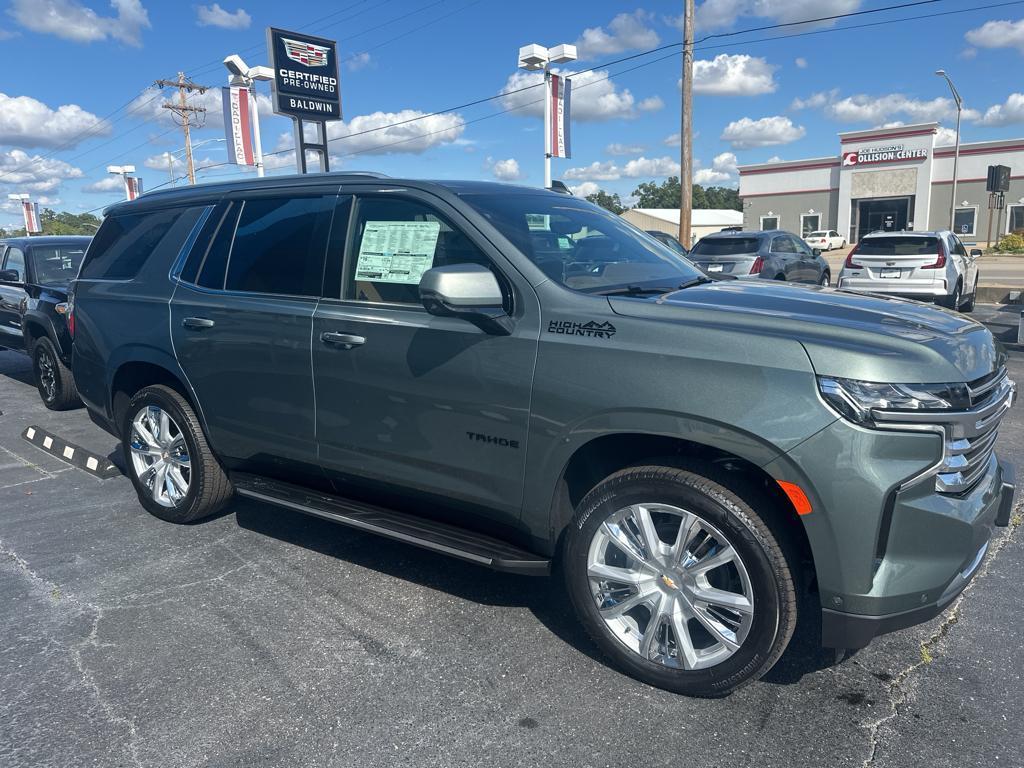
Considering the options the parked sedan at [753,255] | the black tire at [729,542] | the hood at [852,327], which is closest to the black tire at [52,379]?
the black tire at [729,542]

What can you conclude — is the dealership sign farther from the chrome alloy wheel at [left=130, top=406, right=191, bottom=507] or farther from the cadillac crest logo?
the chrome alloy wheel at [left=130, top=406, right=191, bottom=507]

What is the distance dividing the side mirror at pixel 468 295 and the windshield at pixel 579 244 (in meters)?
0.27

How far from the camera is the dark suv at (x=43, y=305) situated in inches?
319

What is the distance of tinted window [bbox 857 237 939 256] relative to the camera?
14273 mm

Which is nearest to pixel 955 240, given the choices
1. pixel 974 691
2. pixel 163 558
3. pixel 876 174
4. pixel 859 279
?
pixel 859 279

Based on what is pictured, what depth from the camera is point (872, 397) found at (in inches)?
98.1

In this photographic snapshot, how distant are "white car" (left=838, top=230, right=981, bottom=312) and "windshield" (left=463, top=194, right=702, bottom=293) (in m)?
11.3

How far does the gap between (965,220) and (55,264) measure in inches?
2212

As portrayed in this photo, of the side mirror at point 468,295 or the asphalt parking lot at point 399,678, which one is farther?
the side mirror at point 468,295

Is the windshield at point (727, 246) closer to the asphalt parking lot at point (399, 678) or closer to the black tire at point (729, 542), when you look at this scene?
the asphalt parking lot at point (399, 678)

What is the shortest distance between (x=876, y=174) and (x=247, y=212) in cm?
5682

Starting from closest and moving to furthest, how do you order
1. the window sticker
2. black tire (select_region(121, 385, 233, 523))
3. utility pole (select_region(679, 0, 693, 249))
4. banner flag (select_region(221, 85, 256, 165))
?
the window sticker, black tire (select_region(121, 385, 233, 523)), utility pole (select_region(679, 0, 693, 249)), banner flag (select_region(221, 85, 256, 165))

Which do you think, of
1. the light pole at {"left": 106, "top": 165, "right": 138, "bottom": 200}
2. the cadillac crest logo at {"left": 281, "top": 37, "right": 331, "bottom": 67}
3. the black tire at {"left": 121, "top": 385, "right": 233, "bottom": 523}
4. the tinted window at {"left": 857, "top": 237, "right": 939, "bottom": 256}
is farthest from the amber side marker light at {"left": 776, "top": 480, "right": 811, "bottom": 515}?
the light pole at {"left": 106, "top": 165, "right": 138, "bottom": 200}

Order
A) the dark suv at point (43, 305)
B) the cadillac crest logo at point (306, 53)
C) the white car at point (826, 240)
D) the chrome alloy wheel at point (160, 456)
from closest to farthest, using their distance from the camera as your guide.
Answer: the chrome alloy wheel at point (160, 456), the dark suv at point (43, 305), the cadillac crest logo at point (306, 53), the white car at point (826, 240)
